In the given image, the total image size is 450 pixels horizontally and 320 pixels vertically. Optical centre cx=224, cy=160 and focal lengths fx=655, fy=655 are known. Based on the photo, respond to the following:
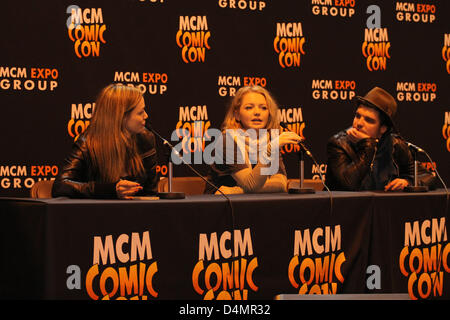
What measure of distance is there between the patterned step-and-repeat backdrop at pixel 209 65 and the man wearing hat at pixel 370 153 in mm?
1508

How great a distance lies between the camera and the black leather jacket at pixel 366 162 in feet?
13.1

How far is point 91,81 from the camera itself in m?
5.05

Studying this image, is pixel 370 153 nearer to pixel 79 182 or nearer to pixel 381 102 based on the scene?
pixel 381 102

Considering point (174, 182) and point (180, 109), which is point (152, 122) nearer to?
point (180, 109)

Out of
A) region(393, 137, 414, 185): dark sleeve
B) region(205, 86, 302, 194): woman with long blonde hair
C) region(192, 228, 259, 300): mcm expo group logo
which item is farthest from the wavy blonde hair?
region(192, 228, 259, 300): mcm expo group logo

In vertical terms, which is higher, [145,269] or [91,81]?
[91,81]

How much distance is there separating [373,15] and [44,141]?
3103 millimetres

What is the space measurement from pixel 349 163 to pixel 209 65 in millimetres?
1817

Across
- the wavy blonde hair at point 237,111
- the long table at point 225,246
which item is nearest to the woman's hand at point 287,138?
the wavy blonde hair at point 237,111

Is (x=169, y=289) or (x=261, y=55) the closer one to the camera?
(x=169, y=289)

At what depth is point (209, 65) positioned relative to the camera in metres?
5.42

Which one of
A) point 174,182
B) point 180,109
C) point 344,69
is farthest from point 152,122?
point 344,69

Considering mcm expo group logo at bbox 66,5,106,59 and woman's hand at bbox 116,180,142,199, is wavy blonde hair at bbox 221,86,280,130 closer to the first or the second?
woman's hand at bbox 116,180,142,199

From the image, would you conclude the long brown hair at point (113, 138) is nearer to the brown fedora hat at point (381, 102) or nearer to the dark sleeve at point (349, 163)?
the dark sleeve at point (349, 163)
